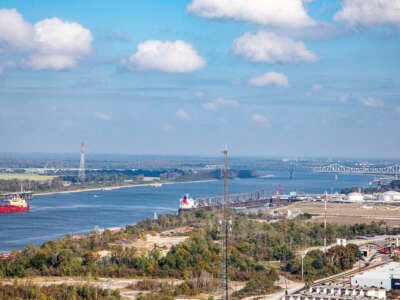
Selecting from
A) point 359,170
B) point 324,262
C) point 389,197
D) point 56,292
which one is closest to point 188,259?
point 324,262

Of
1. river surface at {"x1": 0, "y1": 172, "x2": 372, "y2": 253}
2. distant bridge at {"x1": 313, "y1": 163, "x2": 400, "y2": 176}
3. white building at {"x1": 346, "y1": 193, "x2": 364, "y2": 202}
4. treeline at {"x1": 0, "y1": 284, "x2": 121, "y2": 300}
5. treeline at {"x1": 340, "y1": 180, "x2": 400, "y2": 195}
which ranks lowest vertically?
treeline at {"x1": 0, "y1": 284, "x2": 121, "y2": 300}

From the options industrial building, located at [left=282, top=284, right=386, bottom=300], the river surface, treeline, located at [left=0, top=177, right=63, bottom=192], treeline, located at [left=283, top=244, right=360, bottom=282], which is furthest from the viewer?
treeline, located at [left=0, top=177, right=63, bottom=192]

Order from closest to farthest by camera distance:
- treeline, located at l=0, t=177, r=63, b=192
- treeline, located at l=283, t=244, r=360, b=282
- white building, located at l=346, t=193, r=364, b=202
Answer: treeline, located at l=283, t=244, r=360, b=282, white building, located at l=346, t=193, r=364, b=202, treeline, located at l=0, t=177, r=63, b=192

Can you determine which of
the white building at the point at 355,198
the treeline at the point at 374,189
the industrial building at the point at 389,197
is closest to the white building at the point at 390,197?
the industrial building at the point at 389,197

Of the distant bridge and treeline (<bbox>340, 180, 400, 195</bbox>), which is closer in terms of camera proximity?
treeline (<bbox>340, 180, 400, 195</bbox>)

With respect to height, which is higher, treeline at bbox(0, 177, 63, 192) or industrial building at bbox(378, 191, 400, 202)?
treeline at bbox(0, 177, 63, 192)

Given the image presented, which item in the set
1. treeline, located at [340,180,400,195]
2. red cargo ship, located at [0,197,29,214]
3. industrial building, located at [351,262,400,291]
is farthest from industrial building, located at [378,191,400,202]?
industrial building, located at [351,262,400,291]

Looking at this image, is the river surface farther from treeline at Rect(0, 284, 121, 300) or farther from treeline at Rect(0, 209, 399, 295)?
treeline at Rect(0, 284, 121, 300)

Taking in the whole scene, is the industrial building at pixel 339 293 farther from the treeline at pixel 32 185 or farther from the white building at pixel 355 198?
the treeline at pixel 32 185
